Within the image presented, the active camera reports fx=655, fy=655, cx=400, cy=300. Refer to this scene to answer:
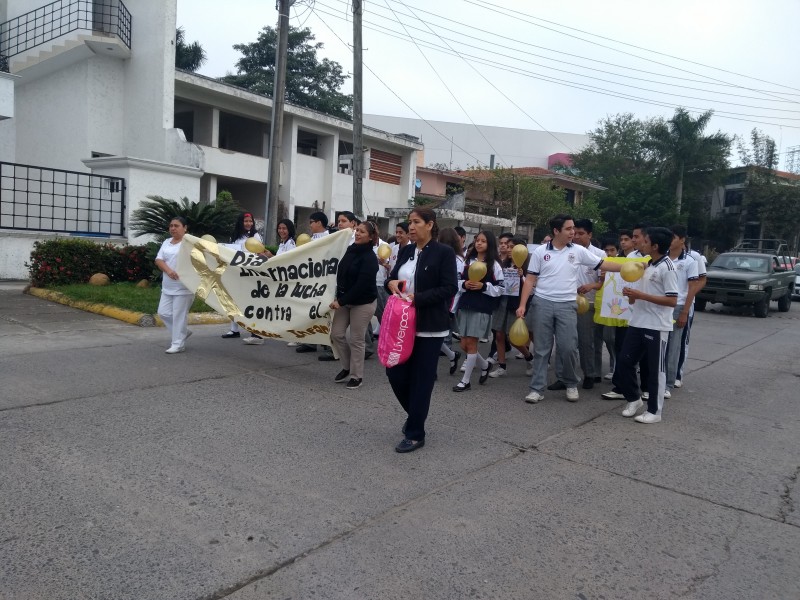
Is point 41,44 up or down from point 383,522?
up

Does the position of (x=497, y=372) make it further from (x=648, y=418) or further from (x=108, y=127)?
(x=108, y=127)

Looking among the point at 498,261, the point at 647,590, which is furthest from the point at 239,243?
the point at 647,590

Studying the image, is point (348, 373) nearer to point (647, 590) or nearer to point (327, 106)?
point (647, 590)

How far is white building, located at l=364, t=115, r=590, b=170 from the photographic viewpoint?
184ft

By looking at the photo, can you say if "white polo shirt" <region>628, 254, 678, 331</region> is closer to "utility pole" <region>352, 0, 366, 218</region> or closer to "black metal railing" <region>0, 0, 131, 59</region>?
"utility pole" <region>352, 0, 366, 218</region>

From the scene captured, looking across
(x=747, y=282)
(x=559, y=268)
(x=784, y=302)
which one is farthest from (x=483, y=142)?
(x=559, y=268)

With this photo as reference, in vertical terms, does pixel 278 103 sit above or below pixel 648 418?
above

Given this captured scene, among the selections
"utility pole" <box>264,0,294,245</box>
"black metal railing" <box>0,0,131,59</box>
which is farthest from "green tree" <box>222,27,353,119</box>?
"utility pole" <box>264,0,294,245</box>

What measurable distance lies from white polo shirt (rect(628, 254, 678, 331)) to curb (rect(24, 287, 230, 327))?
6818mm

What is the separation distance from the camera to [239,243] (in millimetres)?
8789

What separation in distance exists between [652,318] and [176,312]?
5388mm

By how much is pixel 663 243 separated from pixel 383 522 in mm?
3760

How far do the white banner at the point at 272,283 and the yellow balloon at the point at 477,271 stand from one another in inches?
55.4

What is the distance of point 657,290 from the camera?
5.92 meters
